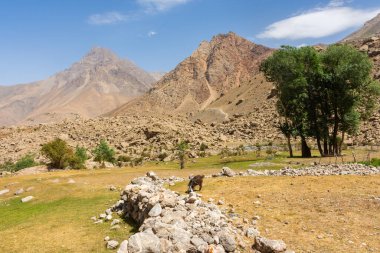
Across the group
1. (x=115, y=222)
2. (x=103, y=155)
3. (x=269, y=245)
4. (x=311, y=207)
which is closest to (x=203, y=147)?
(x=103, y=155)

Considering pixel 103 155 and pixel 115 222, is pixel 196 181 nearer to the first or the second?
→ pixel 115 222

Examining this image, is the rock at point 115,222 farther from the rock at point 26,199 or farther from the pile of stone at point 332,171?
the pile of stone at point 332,171

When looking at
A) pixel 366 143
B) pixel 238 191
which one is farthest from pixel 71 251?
pixel 366 143

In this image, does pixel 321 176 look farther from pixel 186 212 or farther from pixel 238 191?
pixel 186 212

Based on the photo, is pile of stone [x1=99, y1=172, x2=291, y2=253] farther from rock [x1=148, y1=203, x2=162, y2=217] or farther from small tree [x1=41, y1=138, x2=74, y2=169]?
small tree [x1=41, y1=138, x2=74, y2=169]

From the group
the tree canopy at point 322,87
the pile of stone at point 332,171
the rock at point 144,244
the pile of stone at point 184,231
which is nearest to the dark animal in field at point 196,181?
the pile of stone at point 184,231

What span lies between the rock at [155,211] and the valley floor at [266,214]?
210 centimetres

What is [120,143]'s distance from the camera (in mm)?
98562

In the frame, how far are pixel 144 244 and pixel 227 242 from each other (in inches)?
132

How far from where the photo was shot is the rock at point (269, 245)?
15.2 metres

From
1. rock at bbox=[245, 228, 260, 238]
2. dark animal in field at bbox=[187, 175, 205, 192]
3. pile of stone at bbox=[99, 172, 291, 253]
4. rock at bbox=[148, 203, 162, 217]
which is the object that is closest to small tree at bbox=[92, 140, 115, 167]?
dark animal in field at bbox=[187, 175, 205, 192]

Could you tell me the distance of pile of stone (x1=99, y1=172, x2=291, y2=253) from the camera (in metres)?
15.5

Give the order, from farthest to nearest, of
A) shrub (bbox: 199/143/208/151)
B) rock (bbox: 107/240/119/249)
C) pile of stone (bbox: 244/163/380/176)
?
1. shrub (bbox: 199/143/208/151)
2. pile of stone (bbox: 244/163/380/176)
3. rock (bbox: 107/240/119/249)

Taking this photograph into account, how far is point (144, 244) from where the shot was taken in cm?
1540
